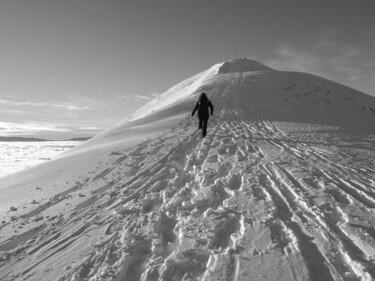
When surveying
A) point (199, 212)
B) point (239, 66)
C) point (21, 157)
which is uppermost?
point (239, 66)

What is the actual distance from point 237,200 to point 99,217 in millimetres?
2846

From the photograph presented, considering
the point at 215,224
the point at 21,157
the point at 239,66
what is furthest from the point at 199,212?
the point at 239,66

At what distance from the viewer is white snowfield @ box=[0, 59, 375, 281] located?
4.39 metres

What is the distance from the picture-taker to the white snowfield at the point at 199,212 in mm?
4387

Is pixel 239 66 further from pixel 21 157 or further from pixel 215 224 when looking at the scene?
pixel 215 224

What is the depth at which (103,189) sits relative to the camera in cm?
818

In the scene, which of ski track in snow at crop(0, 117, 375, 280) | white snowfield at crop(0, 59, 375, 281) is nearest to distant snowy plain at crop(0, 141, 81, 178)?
white snowfield at crop(0, 59, 375, 281)

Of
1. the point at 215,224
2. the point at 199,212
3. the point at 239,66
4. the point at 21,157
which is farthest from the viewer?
the point at 239,66

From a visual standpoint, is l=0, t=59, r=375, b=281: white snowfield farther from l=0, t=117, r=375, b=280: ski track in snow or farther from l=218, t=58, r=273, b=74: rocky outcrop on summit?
l=218, t=58, r=273, b=74: rocky outcrop on summit

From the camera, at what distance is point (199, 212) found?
5.98 meters

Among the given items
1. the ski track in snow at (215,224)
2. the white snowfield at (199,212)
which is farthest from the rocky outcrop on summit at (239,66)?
the ski track in snow at (215,224)

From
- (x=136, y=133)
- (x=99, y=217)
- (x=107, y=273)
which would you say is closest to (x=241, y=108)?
(x=136, y=133)

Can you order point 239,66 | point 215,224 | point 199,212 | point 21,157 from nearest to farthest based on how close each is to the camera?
1. point 215,224
2. point 199,212
3. point 21,157
4. point 239,66

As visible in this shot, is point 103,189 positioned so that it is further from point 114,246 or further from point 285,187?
point 285,187
